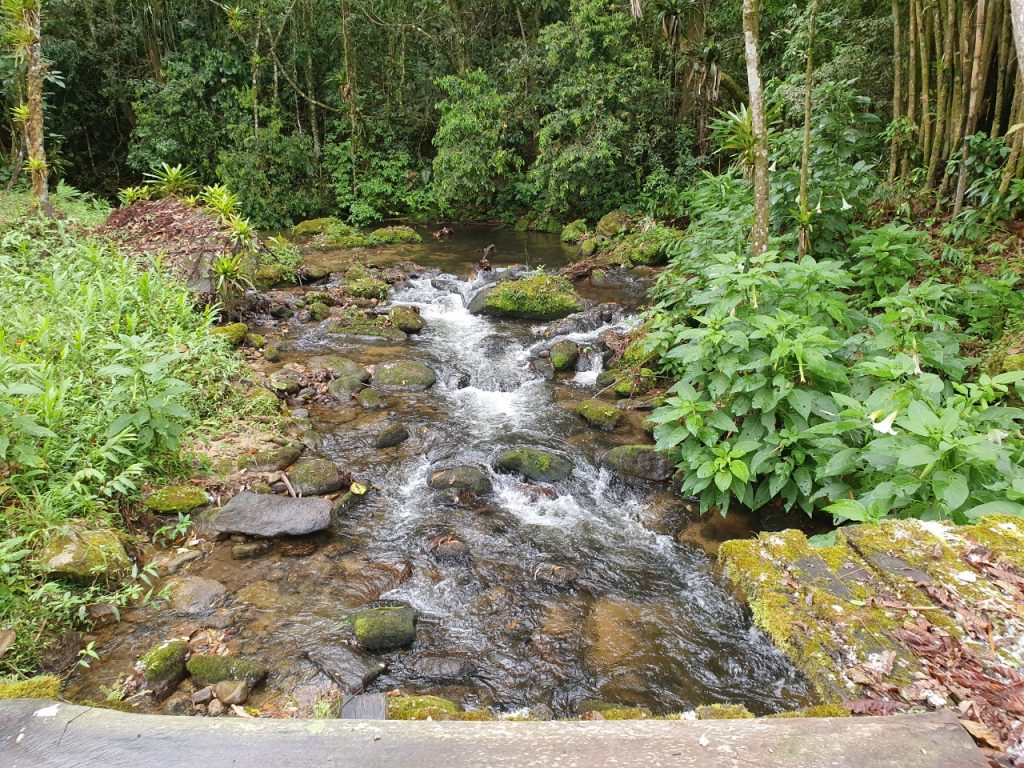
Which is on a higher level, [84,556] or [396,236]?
[396,236]

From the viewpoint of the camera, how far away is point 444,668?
143 inches

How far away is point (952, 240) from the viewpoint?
274 inches

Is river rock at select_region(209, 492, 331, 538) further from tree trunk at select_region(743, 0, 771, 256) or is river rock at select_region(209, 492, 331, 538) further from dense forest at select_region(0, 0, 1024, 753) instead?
tree trunk at select_region(743, 0, 771, 256)

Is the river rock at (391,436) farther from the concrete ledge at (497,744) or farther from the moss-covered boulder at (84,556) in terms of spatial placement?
the concrete ledge at (497,744)

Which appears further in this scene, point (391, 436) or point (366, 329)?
point (366, 329)

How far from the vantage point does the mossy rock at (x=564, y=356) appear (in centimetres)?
821

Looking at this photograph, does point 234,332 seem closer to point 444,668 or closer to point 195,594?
point 195,594

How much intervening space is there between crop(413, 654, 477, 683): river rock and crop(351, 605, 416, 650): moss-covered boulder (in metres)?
0.19

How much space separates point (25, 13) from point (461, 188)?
379 inches

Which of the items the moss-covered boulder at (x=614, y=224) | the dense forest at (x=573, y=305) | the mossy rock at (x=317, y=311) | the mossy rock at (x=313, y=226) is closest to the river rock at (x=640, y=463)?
the dense forest at (x=573, y=305)

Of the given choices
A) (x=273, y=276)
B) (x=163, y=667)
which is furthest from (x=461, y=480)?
(x=273, y=276)

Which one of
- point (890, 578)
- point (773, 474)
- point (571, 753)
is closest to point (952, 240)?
point (773, 474)

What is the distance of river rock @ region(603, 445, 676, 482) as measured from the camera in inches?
221

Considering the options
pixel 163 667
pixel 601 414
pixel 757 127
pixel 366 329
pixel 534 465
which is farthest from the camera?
pixel 366 329
